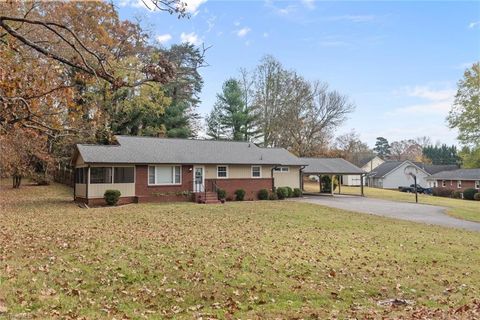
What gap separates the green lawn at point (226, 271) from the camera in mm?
5867

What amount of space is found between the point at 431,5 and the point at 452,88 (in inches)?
1268

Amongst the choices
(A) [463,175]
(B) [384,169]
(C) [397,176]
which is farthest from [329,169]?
(B) [384,169]

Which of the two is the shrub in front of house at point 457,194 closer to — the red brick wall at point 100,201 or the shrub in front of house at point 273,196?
the shrub in front of house at point 273,196

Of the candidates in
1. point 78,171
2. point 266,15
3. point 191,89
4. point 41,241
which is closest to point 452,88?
point 191,89

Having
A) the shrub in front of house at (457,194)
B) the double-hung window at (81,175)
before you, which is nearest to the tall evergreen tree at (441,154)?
the shrub in front of house at (457,194)

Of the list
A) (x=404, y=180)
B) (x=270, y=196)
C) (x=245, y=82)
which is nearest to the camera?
(x=270, y=196)

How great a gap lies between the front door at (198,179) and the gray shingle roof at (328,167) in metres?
11.1

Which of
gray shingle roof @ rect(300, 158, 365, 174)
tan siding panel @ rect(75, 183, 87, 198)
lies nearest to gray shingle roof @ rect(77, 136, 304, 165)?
tan siding panel @ rect(75, 183, 87, 198)

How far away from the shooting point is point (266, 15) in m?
12.8

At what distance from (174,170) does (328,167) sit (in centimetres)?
1674

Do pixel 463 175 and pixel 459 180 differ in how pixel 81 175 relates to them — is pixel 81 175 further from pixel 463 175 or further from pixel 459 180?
pixel 463 175

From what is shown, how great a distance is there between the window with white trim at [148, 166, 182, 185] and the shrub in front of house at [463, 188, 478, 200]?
35.3 meters

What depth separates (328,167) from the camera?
1412 inches

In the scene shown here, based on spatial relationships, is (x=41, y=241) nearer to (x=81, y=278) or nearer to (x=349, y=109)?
(x=81, y=278)
